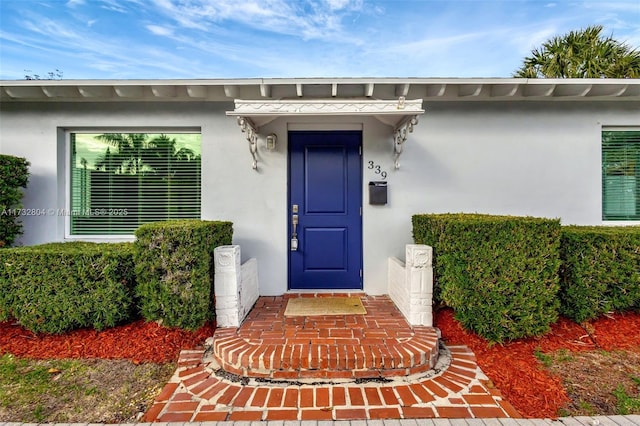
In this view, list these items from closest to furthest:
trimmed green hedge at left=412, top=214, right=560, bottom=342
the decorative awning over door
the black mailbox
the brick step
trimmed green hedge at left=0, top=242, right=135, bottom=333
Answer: the brick step → trimmed green hedge at left=412, top=214, right=560, bottom=342 → trimmed green hedge at left=0, top=242, right=135, bottom=333 → the decorative awning over door → the black mailbox

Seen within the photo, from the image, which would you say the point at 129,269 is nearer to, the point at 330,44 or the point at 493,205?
the point at 493,205

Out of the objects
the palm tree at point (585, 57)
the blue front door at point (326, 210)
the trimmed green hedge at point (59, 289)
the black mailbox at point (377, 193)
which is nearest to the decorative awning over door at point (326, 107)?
the blue front door at point (326, 210)

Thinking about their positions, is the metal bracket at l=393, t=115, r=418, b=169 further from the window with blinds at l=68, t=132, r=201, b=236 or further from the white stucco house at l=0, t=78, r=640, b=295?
the window with blinds at l=68, t=132, r=201, b=236

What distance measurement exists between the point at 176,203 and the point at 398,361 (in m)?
3.49

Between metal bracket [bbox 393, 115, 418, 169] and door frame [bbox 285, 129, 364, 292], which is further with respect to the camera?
door frame [bbox 285, 129, 364, 292]

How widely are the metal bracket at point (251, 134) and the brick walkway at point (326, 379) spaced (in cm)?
214

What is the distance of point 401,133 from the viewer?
3.59 meters

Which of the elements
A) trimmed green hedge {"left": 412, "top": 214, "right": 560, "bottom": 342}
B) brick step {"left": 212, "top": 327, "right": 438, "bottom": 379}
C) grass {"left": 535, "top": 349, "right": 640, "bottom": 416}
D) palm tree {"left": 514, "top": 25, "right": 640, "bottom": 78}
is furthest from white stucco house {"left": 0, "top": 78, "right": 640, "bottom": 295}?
palm tree {"left": 514, "top": 25, "right": 640, "bottom": 78}

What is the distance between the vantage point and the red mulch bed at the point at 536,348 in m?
2.07

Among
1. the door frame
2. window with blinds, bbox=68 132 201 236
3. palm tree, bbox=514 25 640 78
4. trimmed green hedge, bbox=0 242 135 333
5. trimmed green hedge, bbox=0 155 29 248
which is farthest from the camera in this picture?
palm tree, bbox=514 25 640 78

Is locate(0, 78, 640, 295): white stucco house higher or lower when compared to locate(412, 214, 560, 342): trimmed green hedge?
higher

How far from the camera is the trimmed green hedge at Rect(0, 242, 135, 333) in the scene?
289 centimetres

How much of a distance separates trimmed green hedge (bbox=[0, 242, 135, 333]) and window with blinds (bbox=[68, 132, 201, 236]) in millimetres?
1158

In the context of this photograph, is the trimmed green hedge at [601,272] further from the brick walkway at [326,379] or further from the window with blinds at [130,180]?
the window with blinds at [130,180]
